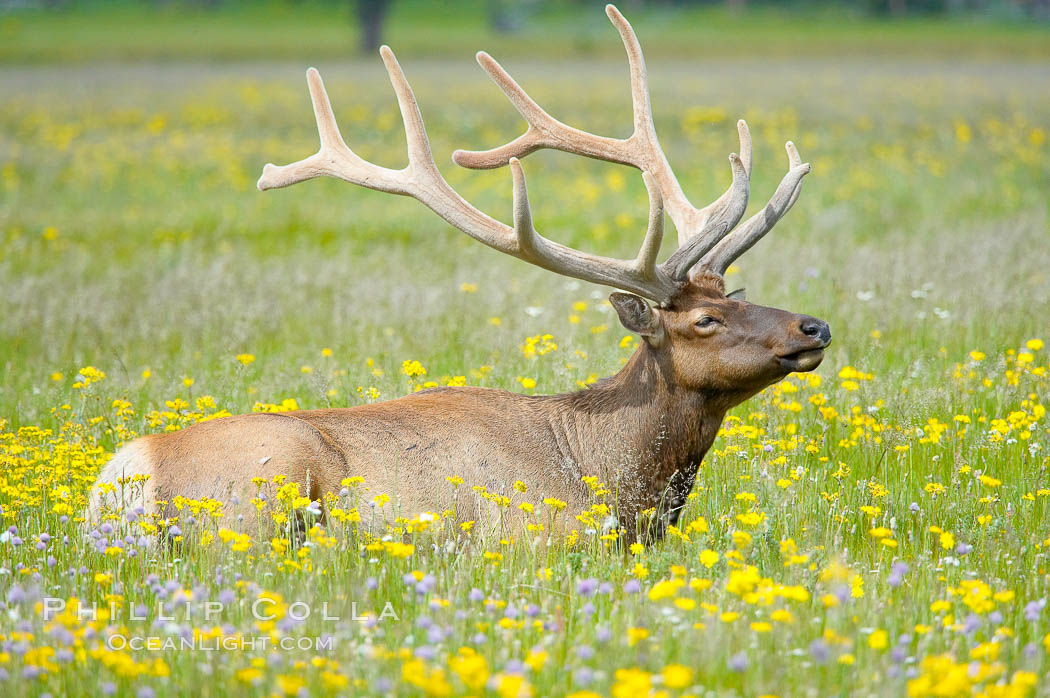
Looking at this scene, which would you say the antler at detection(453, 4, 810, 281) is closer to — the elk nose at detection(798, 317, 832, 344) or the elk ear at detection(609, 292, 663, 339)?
the elk ear at detection(609, 292, 663, 339)

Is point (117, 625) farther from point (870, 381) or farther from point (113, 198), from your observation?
point (113, 198)

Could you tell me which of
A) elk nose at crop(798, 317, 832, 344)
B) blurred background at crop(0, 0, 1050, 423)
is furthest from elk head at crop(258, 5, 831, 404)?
blurred background at crop(0, 0, 1050, 423)

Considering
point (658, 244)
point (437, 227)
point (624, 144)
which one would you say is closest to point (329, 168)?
point (624, 144)

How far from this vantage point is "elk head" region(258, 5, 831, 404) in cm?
521

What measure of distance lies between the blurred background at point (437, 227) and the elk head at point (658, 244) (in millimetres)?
1350

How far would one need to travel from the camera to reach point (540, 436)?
5.59m

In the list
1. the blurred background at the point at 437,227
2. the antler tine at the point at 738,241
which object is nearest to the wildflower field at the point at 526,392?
the blurred background at the point at 437,227

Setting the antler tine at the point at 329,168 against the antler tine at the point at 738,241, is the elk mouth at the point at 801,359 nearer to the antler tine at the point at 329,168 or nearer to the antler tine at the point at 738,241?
the antler tine at the point at 738,241

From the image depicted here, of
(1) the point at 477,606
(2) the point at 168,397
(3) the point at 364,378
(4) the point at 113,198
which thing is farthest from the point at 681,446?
(4) the point at 113,198

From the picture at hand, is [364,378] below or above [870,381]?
below

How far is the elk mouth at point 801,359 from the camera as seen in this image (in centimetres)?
515

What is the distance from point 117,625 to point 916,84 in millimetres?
28582

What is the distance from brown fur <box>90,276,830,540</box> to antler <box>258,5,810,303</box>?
19cm

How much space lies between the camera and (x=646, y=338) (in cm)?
552
